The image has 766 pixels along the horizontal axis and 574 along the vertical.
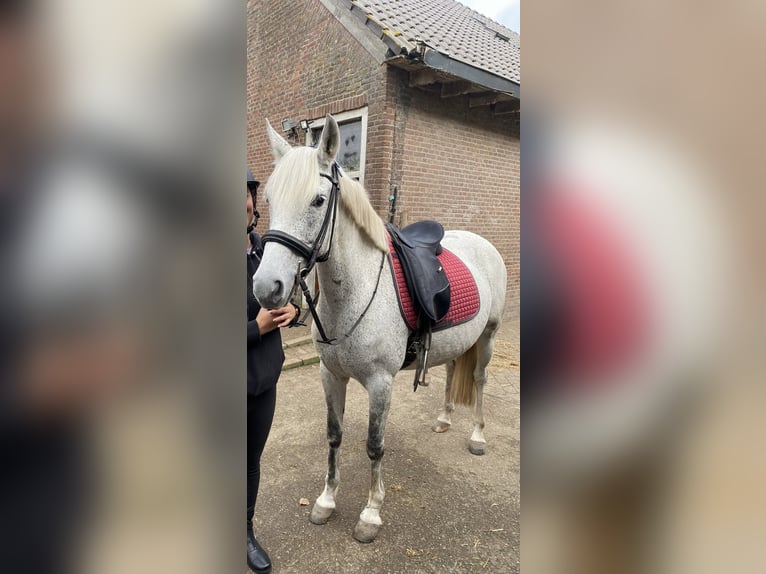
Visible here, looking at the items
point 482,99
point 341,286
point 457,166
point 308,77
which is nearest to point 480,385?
point 341,286

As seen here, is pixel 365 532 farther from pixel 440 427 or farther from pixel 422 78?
pixel 422 78

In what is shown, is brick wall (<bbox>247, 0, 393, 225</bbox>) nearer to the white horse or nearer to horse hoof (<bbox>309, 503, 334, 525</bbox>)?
the white horse

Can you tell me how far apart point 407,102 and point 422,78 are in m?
0.34

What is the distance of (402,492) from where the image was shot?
8.82 feet

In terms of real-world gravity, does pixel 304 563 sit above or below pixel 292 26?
below

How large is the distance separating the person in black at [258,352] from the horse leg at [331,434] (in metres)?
0.50

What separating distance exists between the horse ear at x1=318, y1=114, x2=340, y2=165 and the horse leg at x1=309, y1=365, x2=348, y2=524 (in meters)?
1.17

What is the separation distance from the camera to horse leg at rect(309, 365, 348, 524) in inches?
92.0
